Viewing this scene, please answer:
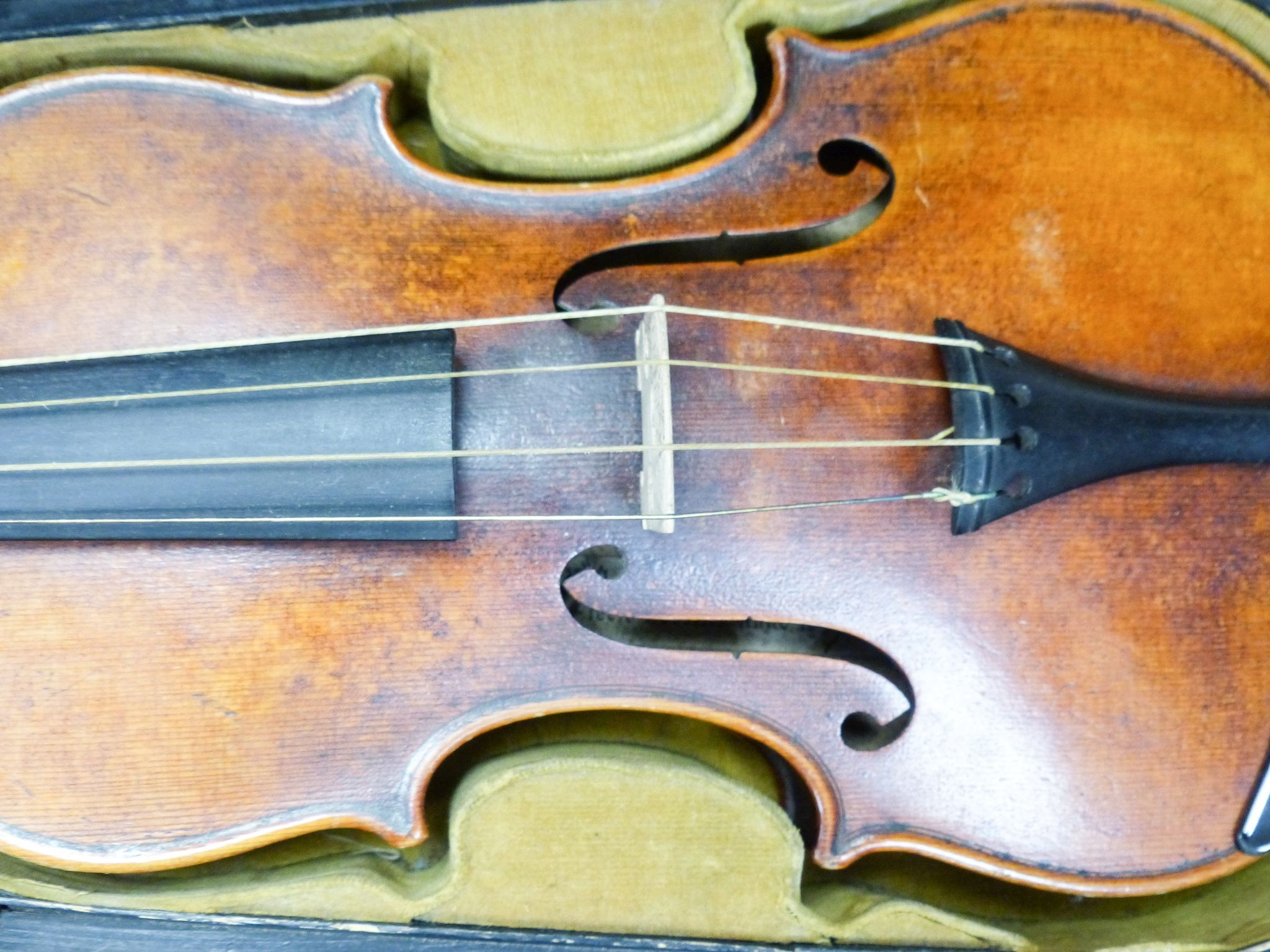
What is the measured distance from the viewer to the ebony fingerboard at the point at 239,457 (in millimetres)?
1078

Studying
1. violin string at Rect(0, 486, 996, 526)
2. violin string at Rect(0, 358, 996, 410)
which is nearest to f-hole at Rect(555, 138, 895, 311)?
violin string at Rect(0, 358, 996, 410)

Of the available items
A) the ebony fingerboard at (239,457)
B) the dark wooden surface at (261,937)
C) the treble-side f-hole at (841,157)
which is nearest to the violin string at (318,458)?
the ebony fingerboard at (239,457)

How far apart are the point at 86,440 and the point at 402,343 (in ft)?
1.18

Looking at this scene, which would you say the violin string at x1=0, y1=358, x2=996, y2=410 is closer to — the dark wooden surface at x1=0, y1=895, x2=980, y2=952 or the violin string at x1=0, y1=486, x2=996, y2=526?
the violin string at x1=0, y1=486, x2=996, y2=526

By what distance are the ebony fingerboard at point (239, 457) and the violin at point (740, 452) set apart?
0.03 metres

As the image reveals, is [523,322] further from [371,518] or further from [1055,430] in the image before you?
[1055,430]

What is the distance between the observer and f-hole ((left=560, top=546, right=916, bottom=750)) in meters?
1.15

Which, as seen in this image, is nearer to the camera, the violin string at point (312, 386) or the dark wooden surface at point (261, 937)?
the violin string at point (312, 386)

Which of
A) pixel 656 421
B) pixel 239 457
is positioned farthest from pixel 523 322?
pixel 239 457

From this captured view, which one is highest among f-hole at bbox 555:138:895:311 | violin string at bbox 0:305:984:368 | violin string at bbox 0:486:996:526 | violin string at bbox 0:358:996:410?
f-hole at bbox 555:138:895:311

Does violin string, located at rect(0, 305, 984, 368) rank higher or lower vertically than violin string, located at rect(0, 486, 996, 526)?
higher

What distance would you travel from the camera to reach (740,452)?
113cm

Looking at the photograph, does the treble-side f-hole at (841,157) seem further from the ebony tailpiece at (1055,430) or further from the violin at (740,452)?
the ebony tailpiece at (1055,430)

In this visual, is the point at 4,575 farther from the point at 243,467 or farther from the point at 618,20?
the point at 618,20
